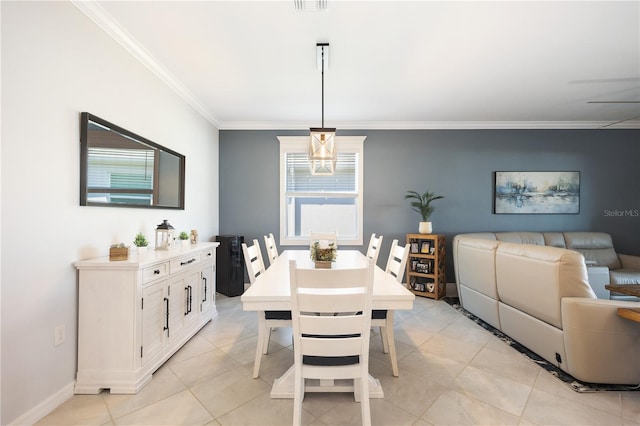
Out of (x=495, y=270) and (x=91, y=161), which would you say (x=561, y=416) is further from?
(x=91, y=161)

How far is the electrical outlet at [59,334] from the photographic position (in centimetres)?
165

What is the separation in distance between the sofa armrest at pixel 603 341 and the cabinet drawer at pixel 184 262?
2990 mm

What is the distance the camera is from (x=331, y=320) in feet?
4.37

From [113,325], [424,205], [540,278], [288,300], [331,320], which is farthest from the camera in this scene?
[424,205]

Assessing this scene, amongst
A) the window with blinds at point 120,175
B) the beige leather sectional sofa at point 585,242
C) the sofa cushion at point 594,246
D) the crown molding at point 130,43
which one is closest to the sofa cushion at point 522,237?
the beige leather sectional sofa at point 585,242

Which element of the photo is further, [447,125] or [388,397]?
[447,125]

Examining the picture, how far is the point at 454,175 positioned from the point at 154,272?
4240 millimetres

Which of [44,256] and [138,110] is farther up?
[138,110]

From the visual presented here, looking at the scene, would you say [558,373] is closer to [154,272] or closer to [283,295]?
[283,295]

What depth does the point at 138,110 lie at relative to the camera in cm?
241

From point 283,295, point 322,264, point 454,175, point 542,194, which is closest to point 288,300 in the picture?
point 283,295

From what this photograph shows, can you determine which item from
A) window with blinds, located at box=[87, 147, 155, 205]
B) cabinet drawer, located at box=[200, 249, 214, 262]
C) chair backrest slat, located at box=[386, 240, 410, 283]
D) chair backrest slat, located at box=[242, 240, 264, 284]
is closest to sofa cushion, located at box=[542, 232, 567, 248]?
chair backrest slat, located at box=[386, 240, 410, 283]

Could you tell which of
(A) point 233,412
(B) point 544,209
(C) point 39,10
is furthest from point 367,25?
(B) point 544,209

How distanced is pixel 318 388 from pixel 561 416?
57.1 inches
